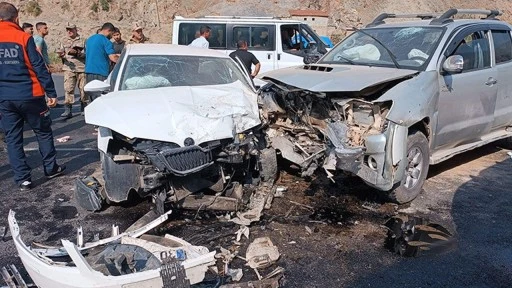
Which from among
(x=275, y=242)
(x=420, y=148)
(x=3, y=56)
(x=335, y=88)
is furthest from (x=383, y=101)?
(x=3, y=56)

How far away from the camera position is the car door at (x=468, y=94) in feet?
16.5

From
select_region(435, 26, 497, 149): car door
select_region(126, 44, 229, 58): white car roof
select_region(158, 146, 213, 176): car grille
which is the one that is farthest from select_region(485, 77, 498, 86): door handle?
select_region(158, 146, 213, 176): car grille

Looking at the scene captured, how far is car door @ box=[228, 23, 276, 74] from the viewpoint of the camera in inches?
415

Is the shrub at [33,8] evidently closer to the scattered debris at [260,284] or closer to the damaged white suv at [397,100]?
the damaged white suv at [397,100]

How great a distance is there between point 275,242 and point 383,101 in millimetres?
1644

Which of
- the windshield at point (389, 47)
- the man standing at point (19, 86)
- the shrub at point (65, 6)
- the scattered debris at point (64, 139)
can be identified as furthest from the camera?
the shrub at point (65, 6)

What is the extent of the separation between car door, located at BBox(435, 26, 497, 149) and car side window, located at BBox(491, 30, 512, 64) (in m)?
0.20

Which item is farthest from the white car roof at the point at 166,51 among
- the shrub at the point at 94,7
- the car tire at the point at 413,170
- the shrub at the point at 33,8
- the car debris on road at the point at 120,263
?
the shrub at the point at 33,8

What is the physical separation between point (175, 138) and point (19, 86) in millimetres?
2291

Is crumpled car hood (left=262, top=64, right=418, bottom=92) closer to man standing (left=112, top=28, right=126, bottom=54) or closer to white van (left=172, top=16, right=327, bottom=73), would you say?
man standing (left=112, top=28, right=126, bottom=54)

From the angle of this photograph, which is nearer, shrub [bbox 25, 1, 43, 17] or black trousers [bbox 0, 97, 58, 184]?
black trousers [bbox 0, 97, 58, 184]

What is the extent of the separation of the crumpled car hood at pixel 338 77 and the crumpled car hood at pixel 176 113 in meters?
0.53

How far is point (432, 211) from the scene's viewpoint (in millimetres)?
4734

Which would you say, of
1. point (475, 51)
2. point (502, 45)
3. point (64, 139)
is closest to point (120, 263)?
point (475, 51)
